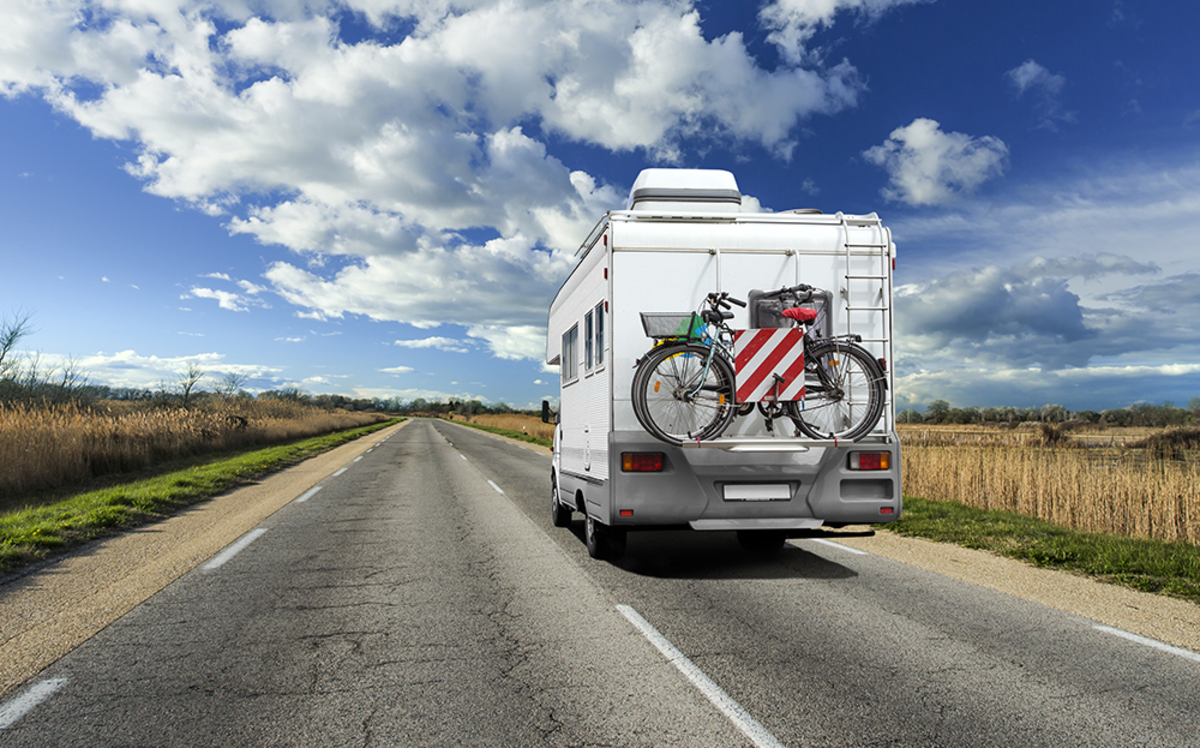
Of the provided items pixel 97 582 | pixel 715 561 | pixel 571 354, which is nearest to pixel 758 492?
pixel 715 561

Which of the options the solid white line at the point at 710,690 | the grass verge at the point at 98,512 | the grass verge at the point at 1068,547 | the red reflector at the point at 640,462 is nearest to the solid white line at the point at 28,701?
the solid white line at the point at 710,690

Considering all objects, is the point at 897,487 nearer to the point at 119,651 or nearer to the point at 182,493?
the point at 119,651

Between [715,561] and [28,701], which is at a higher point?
[28,701]

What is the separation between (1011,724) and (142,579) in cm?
694

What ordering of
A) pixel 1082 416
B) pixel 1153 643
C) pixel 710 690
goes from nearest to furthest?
pixel 710 690 → pixel 1153 643 → pixel 1082 416

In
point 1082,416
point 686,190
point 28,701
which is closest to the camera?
point 28,701

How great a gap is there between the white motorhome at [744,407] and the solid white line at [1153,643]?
1930 mm

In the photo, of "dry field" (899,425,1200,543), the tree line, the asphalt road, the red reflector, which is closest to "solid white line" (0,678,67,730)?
the asphalt road

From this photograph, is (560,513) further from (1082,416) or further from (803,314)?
(1082,416)

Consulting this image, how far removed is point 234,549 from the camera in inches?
316

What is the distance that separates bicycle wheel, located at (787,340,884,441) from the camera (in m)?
6.46

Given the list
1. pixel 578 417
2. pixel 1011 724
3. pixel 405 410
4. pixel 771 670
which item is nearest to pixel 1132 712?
pixel 1011 724

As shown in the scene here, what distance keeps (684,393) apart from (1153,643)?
3.74m

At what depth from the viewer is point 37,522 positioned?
29.7ft
